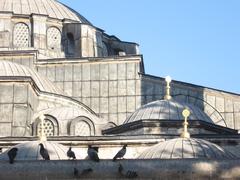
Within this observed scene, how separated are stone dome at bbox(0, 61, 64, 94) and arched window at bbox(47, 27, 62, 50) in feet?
21.6

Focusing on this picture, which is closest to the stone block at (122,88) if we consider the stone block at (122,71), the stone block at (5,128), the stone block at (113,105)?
the stone block at (122,71)

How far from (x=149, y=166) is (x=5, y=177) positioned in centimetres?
405

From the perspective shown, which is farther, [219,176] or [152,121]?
[152,121]

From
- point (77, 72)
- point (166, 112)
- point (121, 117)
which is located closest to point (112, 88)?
point (121, 117)

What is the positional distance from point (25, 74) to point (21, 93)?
280cm

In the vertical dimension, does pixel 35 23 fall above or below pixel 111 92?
above

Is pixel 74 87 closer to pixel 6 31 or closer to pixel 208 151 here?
pixel 6 31

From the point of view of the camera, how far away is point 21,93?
5212 centimetres

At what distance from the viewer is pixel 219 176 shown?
1286 inches

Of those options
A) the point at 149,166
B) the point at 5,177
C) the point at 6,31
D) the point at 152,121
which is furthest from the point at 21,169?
the point at 6,31

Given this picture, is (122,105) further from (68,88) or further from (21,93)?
(21,93)

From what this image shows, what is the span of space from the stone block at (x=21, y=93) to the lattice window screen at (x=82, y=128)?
102 inches

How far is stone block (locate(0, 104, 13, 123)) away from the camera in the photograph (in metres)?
51.8

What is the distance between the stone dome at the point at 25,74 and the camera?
54000mm
